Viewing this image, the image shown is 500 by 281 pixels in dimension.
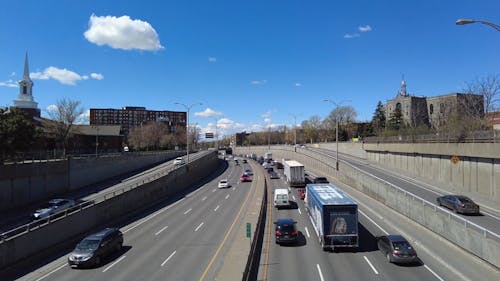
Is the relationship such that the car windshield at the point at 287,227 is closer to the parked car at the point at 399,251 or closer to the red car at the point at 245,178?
the parked car at the point at 399,251

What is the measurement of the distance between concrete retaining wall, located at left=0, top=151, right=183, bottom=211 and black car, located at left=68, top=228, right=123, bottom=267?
73.7 ft

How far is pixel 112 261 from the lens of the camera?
2230cm

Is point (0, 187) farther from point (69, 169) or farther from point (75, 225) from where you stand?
point (75, 225)

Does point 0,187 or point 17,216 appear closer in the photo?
point 17,216

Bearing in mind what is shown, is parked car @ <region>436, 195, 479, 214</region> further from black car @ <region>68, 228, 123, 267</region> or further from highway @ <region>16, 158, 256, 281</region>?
black car @ <region>68, 228, 123, 267</region>

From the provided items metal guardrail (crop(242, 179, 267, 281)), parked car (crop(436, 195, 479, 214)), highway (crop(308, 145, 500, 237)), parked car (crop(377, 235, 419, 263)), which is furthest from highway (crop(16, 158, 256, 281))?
parked car (crop(436, 195, 479, 214))

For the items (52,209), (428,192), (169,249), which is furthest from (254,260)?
(428,192)

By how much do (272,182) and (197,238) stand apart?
122 ft

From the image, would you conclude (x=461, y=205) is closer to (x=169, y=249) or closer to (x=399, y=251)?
(x=399, y=251)

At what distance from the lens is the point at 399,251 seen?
2016 centimetres

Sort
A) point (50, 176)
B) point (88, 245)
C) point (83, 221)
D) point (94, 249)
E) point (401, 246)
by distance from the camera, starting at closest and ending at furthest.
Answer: point (401, 246) → point (94, 249) → point (88, 245) → point (83, 221) → point (50, 176)

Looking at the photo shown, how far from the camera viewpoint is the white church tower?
98.6 m

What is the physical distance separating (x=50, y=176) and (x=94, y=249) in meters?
30.4

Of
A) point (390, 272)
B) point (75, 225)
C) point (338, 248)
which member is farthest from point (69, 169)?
point (390, 272)
